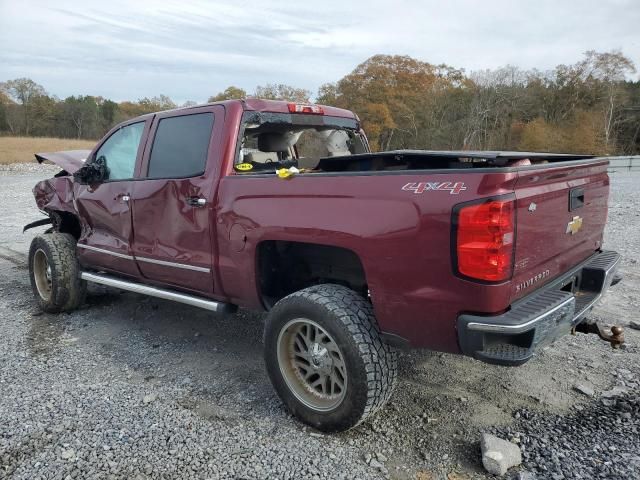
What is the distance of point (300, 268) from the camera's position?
141 inches

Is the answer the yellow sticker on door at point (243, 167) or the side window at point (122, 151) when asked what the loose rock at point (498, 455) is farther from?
the side window at point (122, 151)

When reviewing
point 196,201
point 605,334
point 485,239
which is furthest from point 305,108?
point 605,334

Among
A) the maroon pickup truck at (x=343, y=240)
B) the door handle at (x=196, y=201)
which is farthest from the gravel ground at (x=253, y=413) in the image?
the door handle at (x=196, y=201)

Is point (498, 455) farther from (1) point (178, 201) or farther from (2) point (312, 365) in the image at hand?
(1) point (178, 201)

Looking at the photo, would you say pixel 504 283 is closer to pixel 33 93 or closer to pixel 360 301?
pixel 360 301

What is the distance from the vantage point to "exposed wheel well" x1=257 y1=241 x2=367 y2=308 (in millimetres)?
3287

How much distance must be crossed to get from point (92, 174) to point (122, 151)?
0.36m

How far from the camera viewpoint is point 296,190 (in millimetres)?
2988

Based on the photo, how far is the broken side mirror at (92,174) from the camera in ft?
15.0

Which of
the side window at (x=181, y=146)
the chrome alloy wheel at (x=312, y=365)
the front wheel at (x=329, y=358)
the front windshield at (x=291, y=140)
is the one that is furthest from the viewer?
the front windshield at (x=291, y=140)

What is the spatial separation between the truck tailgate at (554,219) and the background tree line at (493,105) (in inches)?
1414

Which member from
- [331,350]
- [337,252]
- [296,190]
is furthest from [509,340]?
[296,190]

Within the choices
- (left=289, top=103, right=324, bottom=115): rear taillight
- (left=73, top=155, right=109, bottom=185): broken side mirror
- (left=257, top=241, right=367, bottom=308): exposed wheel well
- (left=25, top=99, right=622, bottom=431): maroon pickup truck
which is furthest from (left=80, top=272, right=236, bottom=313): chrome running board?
(left=289, top=103, right=324, bottom=115): rear taillight

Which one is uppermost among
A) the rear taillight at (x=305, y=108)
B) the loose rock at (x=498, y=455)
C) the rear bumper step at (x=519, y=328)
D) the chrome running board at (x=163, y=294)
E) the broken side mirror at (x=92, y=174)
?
the rear taillight at (x=305, y=108)
